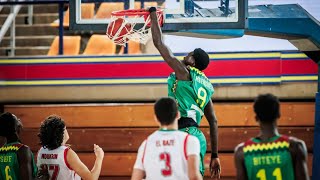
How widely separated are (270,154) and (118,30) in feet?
Answer: 9.95

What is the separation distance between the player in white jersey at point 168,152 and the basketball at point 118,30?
230 cm

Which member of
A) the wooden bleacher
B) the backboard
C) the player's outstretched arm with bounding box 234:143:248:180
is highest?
the backboard

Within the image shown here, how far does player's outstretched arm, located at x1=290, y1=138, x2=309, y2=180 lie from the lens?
4602mm

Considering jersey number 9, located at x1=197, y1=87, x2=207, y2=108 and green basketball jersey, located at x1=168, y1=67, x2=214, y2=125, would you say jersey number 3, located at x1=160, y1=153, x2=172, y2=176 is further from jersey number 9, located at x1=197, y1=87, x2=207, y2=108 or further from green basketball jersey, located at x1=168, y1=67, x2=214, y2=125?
jersey number 9, located at x1=197, y1=87, x2=207, y2=108

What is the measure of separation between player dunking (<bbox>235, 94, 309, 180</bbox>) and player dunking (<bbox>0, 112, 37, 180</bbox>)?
87.9 inches

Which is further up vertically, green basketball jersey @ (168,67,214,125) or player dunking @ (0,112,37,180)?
green basketball jersey @ (168,67,214,125)

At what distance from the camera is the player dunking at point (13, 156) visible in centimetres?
629

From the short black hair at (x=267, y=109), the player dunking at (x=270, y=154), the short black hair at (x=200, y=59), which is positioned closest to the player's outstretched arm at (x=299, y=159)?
the player dunking at (x=270, y=154)

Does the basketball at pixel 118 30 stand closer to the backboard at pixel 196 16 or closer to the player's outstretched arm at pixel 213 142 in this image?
the backboard at pixel 196 16

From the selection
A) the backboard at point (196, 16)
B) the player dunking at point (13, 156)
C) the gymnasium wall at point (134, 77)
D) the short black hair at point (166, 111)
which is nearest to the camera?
the short black hair at point (166, 111)

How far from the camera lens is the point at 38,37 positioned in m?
12.4

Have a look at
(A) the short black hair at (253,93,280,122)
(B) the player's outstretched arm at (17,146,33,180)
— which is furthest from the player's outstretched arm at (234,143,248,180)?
(B) the player's outstretched arm at (17,146,33,180)

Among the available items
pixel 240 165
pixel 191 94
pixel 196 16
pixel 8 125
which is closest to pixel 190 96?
pixel 191 94

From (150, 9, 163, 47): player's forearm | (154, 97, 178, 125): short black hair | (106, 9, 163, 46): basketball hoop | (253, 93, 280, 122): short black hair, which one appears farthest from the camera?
(106, 9, 163, 46): basketball hoop
